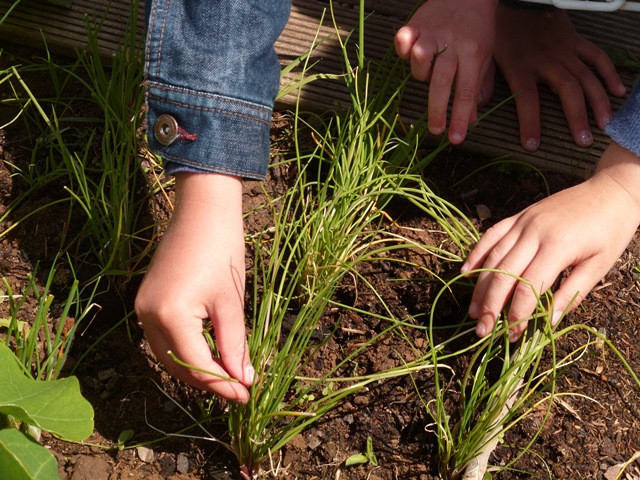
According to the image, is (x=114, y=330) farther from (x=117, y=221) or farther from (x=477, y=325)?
(x=477, y=325)

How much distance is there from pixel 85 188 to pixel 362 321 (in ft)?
2.01

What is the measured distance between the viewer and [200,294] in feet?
3.99

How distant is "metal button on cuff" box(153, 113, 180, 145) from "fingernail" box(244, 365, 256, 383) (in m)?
0.41

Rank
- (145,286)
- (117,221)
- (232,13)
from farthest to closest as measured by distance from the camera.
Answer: (117,221)
(232,13)
(145,286)

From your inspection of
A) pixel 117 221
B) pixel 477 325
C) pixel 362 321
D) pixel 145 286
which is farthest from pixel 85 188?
pixel 477 325

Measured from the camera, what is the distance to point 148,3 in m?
1.41

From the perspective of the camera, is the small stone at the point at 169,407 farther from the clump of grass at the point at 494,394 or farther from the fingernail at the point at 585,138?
the fingernail at the point at 585,138

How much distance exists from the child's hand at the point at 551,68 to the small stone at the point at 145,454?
1.05 meters

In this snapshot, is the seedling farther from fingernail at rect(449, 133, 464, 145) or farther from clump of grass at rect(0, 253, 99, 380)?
fingernail at rect(449, 133, 464, 145)

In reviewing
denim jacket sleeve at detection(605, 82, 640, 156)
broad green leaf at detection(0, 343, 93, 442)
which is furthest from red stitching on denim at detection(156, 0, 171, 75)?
denim jacket sleeve at detection(605, 82, 640, 156)

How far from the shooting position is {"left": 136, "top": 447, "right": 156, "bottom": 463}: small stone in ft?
4.51

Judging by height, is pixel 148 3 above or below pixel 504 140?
above

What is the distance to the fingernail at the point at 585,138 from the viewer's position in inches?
69.9

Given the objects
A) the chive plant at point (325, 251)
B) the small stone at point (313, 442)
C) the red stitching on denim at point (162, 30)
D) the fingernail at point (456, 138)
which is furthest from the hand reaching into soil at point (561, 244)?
the red stitching on denim at point (162, 30)
